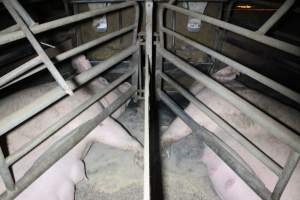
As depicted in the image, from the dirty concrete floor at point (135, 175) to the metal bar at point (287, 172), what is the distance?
67 cm

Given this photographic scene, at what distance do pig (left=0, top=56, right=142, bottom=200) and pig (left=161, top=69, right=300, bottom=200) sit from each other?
0.49m

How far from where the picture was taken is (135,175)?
7.35 ft

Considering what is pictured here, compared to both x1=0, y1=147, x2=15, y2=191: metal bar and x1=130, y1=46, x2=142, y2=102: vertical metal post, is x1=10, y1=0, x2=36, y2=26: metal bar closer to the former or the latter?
x1=0, y1=147, x2=15, y2=191: metal bar

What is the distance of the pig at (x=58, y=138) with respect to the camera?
5.33ft

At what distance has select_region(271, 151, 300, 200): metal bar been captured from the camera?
1.30 meters

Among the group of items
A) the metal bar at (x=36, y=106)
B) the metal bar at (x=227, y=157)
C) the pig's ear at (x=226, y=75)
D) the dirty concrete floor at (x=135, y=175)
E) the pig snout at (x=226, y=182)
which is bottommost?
the dirty concrete floor at (x=135, y=175)

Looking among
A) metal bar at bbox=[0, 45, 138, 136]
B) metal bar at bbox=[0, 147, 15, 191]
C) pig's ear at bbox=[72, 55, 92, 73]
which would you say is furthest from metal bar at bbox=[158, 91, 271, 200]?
metal bar at bbox=[0, 147, 15, 191]

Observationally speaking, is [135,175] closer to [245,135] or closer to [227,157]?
[227,157]

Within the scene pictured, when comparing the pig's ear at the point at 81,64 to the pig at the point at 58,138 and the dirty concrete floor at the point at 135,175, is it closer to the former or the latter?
the pig at the point at 58,138

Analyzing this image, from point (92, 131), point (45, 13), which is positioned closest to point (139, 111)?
point (92, 131)

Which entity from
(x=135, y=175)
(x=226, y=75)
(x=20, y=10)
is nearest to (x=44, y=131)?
(x=20, y=10)

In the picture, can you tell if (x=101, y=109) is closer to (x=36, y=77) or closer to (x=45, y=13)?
(x=36, y=77)

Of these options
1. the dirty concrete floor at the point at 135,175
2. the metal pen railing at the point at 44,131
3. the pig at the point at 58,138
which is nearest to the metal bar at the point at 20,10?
the metal pen railing at the point at 44,131

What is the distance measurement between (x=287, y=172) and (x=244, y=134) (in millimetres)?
643
